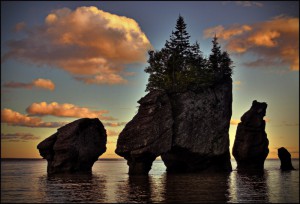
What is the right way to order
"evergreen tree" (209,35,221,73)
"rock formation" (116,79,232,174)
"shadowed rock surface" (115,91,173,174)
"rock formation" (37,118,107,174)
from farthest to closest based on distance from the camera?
"evergreen tree" (209,35,221,73)
"rock formation" (37,118,107,174)
"rock formation" (116,79,232,174)
"shadowed rock surface" (115,91,173,174)

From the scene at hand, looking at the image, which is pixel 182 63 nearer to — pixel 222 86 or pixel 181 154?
pixel 222 86

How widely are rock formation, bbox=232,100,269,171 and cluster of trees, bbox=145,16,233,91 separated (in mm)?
14402

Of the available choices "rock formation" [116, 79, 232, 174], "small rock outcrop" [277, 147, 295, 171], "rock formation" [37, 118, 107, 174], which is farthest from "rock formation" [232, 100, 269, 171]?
"rock formation" [37, 118, 107, 174]

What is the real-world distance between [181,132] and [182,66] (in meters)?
16.9

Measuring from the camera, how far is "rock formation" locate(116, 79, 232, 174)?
57.2 meters

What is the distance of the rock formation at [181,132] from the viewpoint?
57.2 meters

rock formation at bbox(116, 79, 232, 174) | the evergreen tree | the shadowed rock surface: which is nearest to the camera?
the shadowed rock surface

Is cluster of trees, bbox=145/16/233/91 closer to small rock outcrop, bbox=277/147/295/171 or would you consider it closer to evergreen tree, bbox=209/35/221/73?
evergreen tree, bbox=209/35/221/73

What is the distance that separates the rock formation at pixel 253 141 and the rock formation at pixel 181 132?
52.7 ft

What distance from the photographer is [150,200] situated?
2934 cm

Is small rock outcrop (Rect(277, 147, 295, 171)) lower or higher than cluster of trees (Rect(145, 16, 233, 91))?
lower

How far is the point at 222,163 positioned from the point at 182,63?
20.7 metres

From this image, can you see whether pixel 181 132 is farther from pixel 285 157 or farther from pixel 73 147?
pixel 285 157

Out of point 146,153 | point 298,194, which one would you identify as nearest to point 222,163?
point 146,153
